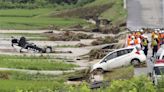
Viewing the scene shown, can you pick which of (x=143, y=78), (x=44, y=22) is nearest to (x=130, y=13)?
(x=44, y=22)

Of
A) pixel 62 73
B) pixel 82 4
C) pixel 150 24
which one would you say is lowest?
pixel 62 73

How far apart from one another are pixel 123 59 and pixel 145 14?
33.2m

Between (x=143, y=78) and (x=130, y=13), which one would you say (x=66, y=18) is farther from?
(x=143, y=78)

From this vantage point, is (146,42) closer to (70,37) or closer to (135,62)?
(135,62)

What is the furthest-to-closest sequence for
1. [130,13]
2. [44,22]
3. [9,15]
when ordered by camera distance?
[9,15] < [44,22] < [130,13]

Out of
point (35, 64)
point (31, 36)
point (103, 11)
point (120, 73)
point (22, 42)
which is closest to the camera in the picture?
point (120, 73)

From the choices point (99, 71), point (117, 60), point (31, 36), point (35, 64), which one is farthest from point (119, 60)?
point (31, 36)

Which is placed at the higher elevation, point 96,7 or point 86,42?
point 96,7

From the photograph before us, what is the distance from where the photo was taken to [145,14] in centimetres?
6644

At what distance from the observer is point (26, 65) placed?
3941 centimetres

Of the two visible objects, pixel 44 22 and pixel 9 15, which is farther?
pixel 9 15

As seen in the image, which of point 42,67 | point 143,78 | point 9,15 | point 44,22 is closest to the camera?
point 143,78

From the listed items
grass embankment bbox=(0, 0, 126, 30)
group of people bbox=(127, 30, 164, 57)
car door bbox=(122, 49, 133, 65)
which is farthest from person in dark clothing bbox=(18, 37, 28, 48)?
car door bbox=(122, 49, 133, 65)

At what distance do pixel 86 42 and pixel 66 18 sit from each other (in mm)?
28044
